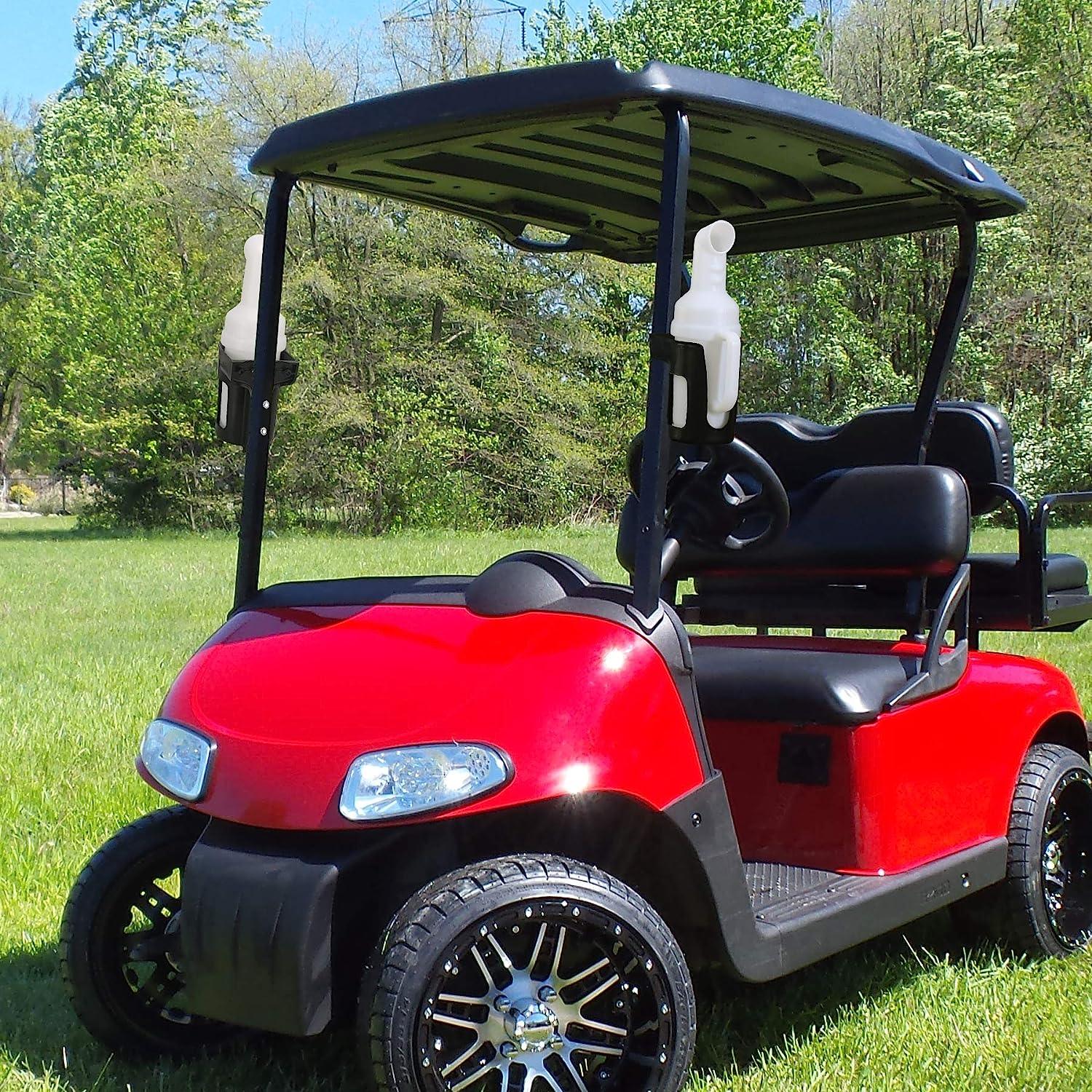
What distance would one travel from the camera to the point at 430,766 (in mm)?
2389

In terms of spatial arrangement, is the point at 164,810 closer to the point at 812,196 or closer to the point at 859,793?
the point at 859,793

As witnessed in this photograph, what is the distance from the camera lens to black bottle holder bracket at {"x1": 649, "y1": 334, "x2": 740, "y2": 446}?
250 cm

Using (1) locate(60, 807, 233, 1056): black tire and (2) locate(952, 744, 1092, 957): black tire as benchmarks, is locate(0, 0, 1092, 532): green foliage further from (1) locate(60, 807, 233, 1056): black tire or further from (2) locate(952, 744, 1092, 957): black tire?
(1) locate(60, 807, 233, 1056): black tire

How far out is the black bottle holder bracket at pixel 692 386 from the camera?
250 cm

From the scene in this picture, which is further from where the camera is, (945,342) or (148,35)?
(148,35)

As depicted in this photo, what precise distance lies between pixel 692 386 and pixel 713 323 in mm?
112

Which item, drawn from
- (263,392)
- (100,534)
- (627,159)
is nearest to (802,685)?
(627,159)

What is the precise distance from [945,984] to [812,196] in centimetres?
186

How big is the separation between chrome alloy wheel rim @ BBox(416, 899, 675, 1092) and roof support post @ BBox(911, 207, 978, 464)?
6.11 ft

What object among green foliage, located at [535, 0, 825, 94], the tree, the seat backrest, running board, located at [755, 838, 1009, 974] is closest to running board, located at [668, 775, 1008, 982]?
running board, located at [755, 838, 1009, 974]

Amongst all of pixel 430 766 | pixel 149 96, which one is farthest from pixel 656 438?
pixel 149 96

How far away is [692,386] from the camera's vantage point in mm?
2508

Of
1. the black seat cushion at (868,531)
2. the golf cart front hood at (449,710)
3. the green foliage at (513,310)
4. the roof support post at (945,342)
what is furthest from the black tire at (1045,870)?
the green foliage at (513,310)

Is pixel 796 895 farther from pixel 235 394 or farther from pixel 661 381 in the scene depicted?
pixel 235 394
